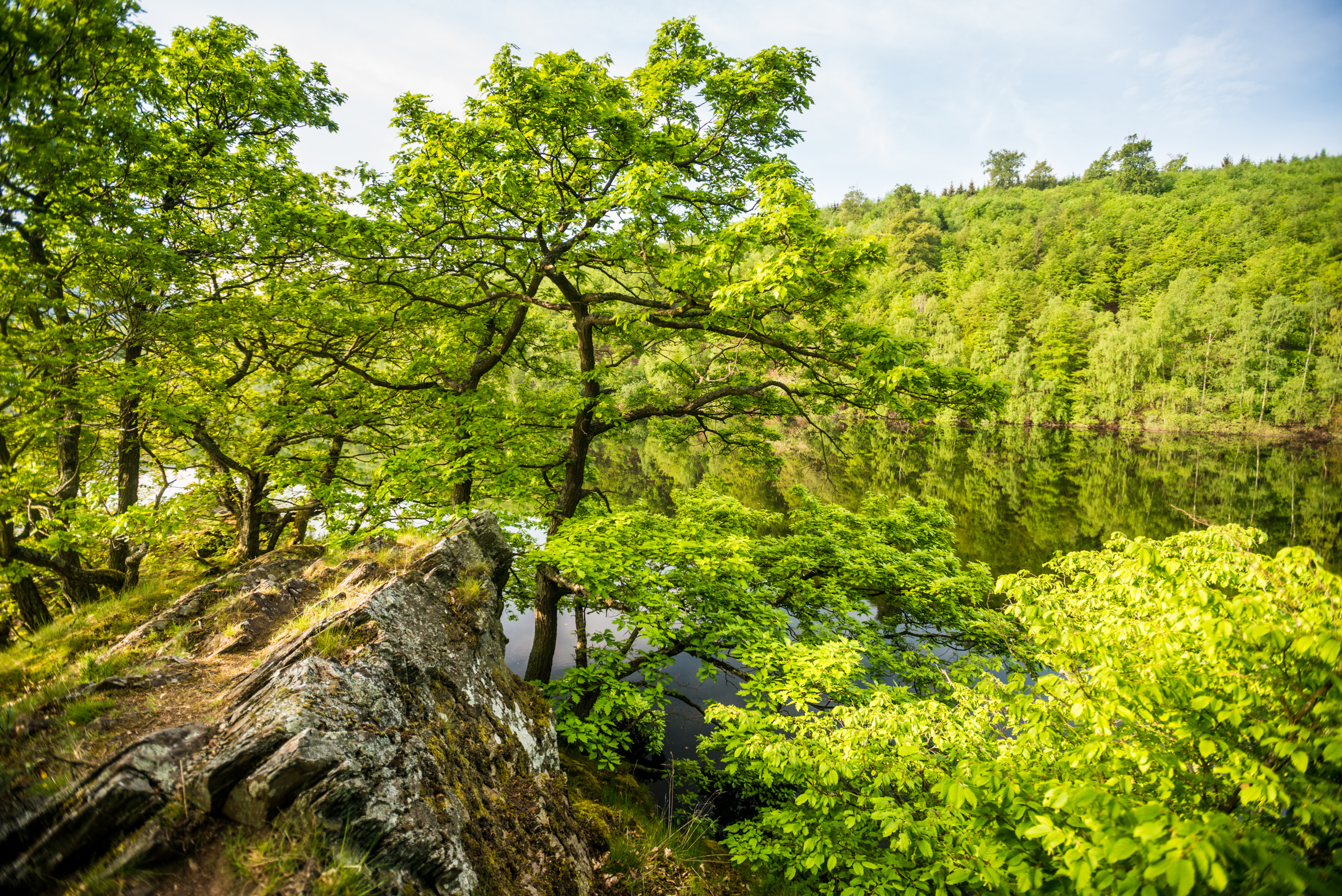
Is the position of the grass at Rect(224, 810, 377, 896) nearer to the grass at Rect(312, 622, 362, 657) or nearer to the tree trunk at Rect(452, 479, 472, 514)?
the grass at Rect(312, 622, 362, 657)

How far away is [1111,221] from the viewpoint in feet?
340

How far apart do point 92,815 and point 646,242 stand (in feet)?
24.6

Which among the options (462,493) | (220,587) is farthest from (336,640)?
(462,493)

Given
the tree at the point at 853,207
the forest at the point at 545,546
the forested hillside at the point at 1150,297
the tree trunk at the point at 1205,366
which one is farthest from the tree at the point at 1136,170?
the forest at the point at 545,546

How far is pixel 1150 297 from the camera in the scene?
242 feet

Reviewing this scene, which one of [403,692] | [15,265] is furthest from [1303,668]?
[15,265]

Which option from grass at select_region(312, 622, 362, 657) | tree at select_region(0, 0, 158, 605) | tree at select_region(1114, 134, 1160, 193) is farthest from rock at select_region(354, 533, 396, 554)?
tree at select_region(1114, 134, 1160, 193)

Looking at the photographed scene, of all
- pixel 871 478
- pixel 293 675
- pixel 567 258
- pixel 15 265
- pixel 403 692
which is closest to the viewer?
pixel 293 675

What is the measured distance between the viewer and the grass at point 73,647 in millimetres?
3279

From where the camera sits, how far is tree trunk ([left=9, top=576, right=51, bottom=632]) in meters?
7.63

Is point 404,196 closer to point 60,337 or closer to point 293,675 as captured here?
point 60,337

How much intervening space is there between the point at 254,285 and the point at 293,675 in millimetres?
9662

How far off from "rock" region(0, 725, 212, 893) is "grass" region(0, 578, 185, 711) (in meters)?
1.03

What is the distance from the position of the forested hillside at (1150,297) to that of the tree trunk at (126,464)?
12.4 m
